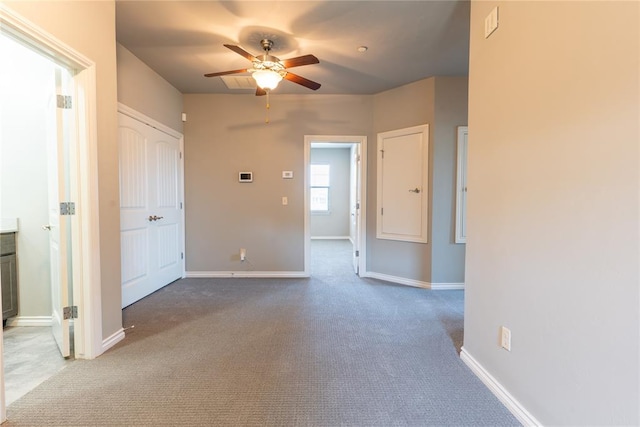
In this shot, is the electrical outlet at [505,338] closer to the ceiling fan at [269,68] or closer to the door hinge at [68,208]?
the ceiling fan at [269,68]

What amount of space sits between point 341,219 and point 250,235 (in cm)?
421

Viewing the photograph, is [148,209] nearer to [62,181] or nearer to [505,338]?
[62,181]

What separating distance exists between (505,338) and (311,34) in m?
2.74

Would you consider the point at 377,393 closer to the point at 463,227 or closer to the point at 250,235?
the point at 463,227

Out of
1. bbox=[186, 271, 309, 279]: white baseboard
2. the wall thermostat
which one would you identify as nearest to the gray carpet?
bbox=[186, 271, 309, 279]: white baseboard

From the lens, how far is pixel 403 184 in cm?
361

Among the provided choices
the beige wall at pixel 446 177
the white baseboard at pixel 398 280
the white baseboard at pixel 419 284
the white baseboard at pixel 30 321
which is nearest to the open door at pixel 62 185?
the white baseboard at pixel 30 321

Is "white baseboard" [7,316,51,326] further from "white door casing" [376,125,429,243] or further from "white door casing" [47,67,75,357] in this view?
"white door casing" [376,125,429,243]

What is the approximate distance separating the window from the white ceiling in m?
4.45

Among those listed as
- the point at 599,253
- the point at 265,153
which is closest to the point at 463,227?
the point at 599,253

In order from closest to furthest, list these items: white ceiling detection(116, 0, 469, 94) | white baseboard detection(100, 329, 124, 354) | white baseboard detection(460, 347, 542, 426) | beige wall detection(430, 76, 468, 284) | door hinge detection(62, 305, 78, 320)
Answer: white baseboard detection(460, 347, 542, 426), door hinge detection(62, 305, 78, 320), white baseboard detection(100, 329, 124, 354), white ceiling detection(116, 0, 469, 94), beige wall detection(430, 76, 468, 284)

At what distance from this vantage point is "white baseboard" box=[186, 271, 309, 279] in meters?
3.89

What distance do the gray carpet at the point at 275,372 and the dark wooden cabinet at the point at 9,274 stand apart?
83 centimetres

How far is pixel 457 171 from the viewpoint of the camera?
131 inches
